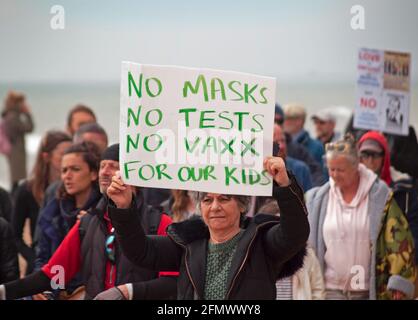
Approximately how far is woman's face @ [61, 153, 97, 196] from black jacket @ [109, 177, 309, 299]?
2.33 metres

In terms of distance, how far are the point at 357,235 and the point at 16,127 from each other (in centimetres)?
882

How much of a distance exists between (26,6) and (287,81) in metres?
37.5

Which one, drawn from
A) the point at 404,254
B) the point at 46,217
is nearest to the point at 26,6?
the point at 46,217

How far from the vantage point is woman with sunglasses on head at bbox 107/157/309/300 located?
581cm

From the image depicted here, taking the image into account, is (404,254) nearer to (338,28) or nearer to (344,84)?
(338,28)

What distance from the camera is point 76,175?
28.0ft

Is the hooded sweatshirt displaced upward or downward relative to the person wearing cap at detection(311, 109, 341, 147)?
downward

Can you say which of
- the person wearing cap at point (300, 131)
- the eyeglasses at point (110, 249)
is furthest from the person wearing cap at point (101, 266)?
the person wearing cap at point (300, 131)

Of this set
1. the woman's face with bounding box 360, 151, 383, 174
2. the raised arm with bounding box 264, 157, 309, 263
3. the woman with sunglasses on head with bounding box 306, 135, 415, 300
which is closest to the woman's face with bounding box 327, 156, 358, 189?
the woman with sunglasses on head with bounding box 306, 135, 415, 300

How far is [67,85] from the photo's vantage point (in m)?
58.2

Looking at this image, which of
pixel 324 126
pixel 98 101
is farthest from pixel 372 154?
pixel 98 101

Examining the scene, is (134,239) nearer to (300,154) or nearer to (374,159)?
(374,159)

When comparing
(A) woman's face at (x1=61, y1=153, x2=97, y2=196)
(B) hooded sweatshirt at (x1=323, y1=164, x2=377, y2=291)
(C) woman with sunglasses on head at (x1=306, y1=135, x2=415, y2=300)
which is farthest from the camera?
(A) woman's face at (x1=61, y1=153, x2=97, y2=196)

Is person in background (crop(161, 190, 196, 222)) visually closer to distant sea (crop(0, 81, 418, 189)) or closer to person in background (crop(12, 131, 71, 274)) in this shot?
person in background (crop(12, 131, 71, 274))
